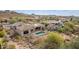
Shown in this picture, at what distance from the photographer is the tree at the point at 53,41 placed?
1.98 meters

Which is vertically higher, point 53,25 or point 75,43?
point 53,25

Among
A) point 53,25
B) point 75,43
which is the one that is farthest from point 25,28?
point 75,43

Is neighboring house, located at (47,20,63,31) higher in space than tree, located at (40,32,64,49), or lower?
higher

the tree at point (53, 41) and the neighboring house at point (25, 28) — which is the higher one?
the neighboring house at point (25, 28)

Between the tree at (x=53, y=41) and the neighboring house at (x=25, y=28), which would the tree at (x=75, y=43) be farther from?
the neighboring house at (x=25, y=28)

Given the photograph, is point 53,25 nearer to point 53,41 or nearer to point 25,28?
point 53,41

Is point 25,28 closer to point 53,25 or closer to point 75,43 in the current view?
point 53,25

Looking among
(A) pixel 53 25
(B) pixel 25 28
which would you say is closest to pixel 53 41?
(A) pixel 53 25

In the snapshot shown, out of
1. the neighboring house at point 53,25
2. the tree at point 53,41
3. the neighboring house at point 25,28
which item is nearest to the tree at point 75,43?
the tree at point 53,41

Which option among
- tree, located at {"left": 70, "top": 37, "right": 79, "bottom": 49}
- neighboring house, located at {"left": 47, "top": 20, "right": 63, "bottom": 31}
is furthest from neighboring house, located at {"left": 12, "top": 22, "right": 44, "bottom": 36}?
tree, located at {"left": 70, "top": 37, "right": 79, "bottom": 49}

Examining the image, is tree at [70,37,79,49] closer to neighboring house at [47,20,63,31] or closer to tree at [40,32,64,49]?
tree at [40,32,64,49]

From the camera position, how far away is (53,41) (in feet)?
6.50

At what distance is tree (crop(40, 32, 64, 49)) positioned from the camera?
1.98 meters

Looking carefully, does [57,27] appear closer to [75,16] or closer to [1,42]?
[75,16]
